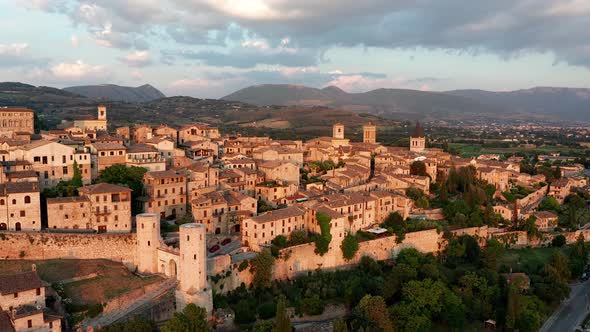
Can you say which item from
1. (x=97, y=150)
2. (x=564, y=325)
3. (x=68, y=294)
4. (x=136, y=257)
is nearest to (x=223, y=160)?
(x=97, y=150)

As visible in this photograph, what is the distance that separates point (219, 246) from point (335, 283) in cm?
892

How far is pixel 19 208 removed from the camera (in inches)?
1236

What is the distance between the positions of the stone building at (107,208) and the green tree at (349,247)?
16345mm

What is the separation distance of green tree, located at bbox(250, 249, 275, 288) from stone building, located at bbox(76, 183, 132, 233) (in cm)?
935

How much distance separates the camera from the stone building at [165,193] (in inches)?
1502

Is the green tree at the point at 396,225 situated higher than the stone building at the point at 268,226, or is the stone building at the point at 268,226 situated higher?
the stone building at the point at 268,226

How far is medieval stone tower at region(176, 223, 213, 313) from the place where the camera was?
93.9 ft

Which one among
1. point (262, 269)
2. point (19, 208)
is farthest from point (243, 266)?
point (19, 208)

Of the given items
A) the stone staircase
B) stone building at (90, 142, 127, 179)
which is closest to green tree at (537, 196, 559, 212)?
the stone staircase

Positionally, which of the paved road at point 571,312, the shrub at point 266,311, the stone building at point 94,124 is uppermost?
the stone building at point 94,124

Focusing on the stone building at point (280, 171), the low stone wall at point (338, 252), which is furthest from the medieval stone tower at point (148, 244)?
the stone building at point (280, 171)

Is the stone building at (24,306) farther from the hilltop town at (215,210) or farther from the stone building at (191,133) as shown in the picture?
the stone building at (191,133)

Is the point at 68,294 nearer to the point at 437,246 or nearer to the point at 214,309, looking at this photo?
the point at 214,309

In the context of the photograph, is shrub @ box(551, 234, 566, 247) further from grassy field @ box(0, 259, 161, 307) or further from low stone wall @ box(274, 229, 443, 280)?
grassy field @ box(0, 259, 161, 307)
